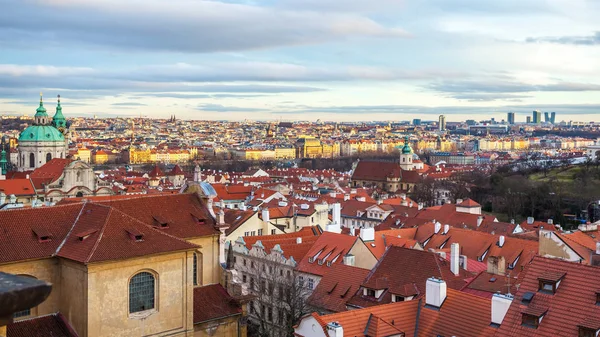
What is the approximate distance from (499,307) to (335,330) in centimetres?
541

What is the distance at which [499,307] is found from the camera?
21.8m

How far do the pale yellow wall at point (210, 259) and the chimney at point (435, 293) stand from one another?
36.8 ft

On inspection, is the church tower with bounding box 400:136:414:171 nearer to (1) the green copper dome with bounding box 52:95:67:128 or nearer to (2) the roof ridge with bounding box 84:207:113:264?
(1) the green copper dome with bounding box 52:95:67:128

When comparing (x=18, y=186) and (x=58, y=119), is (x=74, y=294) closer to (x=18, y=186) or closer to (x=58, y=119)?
(x=18, y=186)

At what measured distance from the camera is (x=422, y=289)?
30.6 meters

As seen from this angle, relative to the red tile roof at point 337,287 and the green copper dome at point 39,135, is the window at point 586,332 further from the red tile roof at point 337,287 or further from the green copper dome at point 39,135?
the green copper dome at point 39,135

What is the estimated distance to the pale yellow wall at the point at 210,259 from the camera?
31.4 metres

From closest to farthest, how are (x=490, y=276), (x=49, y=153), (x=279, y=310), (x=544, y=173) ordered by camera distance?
(x=490, y=276)
(x=279, y=310)
(x=49, y=153)
(x=544, y=173)

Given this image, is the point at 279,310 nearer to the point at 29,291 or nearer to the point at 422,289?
the point at 422,289

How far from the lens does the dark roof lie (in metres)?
24.4

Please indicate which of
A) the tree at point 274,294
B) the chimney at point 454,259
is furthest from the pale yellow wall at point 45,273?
the chimney at point 454,259

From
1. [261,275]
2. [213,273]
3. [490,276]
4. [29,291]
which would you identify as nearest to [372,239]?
[261,275]

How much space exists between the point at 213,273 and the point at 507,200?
71775mm

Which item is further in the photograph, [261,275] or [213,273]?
[261,275]
